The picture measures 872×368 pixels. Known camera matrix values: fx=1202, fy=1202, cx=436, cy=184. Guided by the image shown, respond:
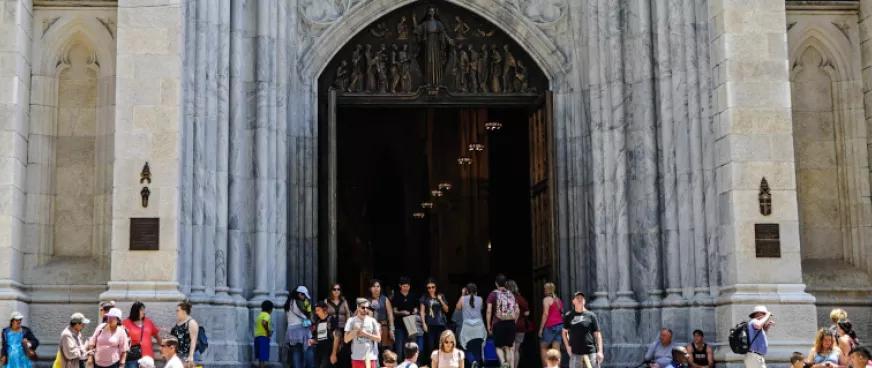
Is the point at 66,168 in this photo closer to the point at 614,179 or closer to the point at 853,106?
the point at 614,179

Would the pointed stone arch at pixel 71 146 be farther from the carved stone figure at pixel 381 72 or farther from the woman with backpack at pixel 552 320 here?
the woman with backpack at pixel 552 320

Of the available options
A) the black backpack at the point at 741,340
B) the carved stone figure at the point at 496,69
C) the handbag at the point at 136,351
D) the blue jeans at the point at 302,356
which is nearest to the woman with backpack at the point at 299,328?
the blue jeans at the point at 302,356

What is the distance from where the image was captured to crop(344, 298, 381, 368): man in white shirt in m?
17.2

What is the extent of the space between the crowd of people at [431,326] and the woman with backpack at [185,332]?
7.08 feet

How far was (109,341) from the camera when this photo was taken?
645 inches

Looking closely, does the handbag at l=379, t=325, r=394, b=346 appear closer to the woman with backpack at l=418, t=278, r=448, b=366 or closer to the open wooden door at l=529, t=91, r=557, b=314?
the woman with backpack at l=418, t=278, r=448, b=366

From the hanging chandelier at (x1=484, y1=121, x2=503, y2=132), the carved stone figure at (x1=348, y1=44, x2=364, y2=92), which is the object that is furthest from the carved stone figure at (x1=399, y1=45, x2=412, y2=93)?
the hanging chandelier at (x1=484, y1=121, x2=503, y2=132)

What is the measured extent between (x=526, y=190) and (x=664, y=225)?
13.9m

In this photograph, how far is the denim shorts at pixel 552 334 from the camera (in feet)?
66.1

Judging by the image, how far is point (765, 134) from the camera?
1912cm

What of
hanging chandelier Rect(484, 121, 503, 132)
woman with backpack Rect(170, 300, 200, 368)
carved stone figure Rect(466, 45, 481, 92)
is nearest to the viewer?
woman with backpack Rect(170, 300, 200, 368)

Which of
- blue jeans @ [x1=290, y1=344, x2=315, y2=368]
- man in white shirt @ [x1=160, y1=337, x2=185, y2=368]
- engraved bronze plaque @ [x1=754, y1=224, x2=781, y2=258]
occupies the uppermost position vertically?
engraved bronze plaque @ [x1=754, y1=224, x2=781, y2=258]

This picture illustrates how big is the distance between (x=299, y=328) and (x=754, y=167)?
303 inches

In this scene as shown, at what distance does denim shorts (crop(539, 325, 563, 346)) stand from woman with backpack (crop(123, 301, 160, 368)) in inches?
260
